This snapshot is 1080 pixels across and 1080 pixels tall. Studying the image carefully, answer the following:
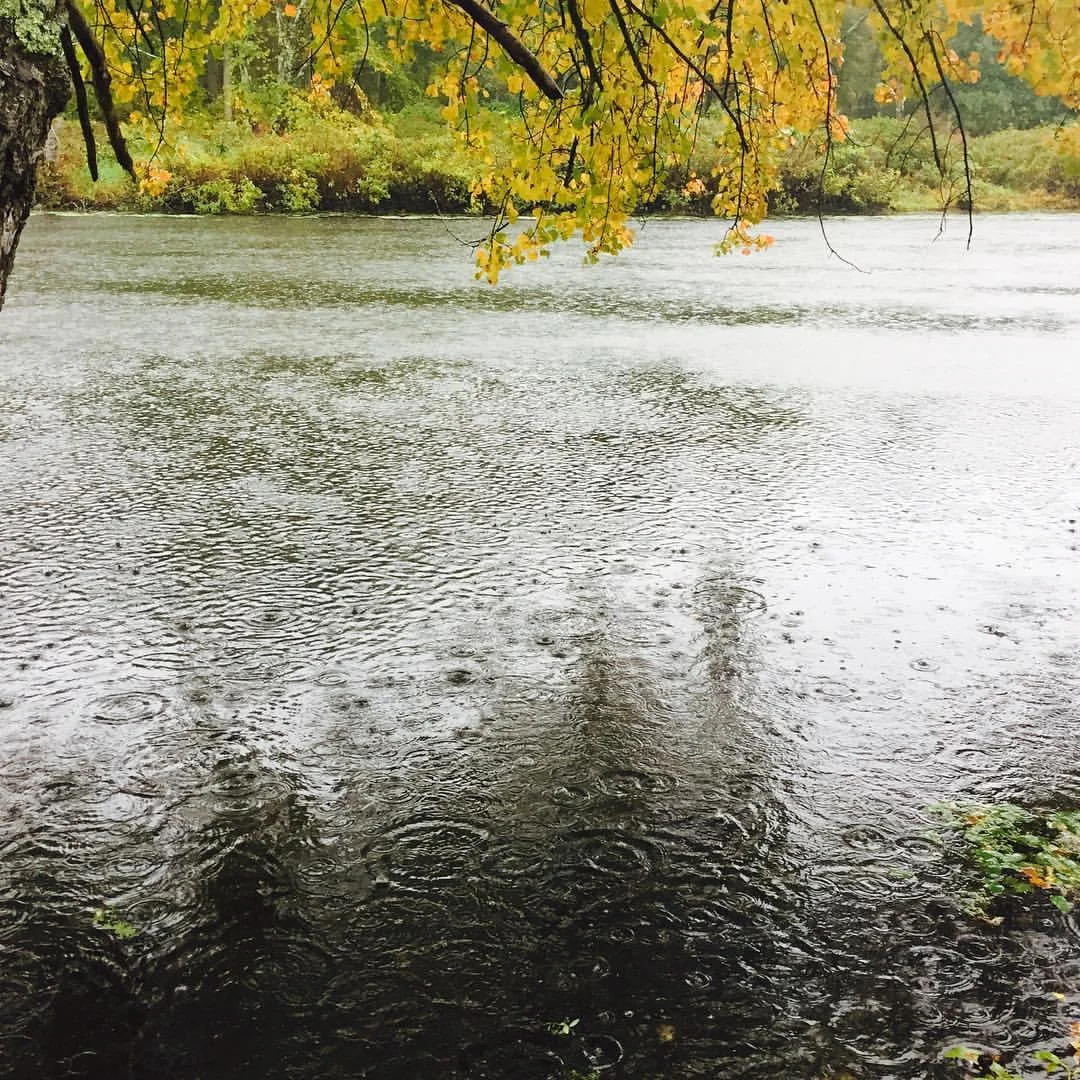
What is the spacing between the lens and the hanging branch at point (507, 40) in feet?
10.1

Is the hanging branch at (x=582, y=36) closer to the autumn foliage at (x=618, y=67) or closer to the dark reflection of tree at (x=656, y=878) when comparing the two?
the autumn foliage at (x=618, y=67)

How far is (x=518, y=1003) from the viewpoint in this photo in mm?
2627

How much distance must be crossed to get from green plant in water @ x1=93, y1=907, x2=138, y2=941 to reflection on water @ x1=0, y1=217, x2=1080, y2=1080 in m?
0.03

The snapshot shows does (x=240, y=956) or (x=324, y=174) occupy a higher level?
(x=324, y=174)

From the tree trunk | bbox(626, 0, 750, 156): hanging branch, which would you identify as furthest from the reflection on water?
bbox(626, 0, 750, 156): hanging branch

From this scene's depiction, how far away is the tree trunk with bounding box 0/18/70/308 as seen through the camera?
2.20 meters

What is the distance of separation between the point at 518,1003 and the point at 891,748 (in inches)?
73.5

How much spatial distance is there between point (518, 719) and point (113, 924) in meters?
1.63

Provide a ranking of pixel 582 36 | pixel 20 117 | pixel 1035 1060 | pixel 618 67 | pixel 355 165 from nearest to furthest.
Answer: pixel 20 117 < pixel 1035 1060 < pixel 582 36 < pixel 618 67 < pixel 355 165

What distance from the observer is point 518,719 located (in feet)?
13.0

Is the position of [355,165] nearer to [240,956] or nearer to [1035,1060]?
[240,956]

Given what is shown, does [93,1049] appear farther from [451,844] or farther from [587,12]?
[587,12]

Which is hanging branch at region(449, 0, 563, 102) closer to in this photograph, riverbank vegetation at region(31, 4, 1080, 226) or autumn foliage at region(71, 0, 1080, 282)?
autumn foliage at region(71, 0, 1080, 282)

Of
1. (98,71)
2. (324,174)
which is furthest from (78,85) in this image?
(324,174)
